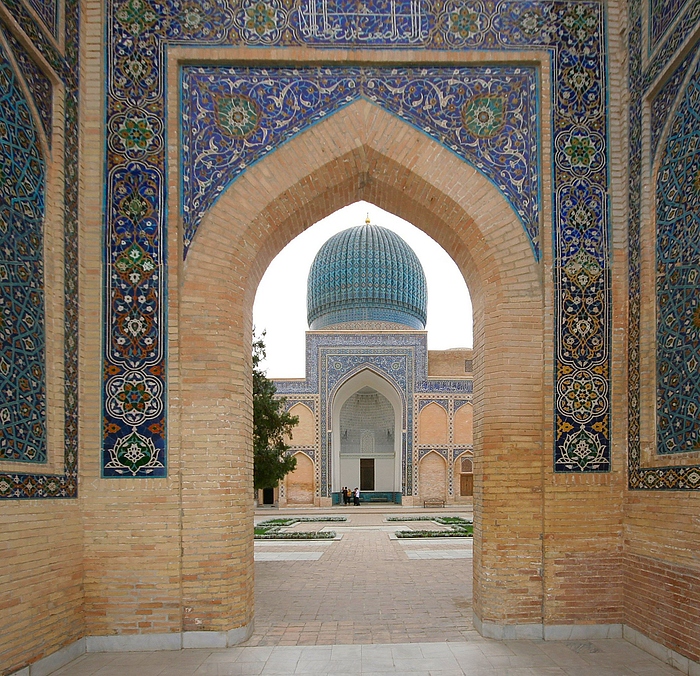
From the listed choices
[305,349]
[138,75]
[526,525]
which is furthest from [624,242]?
[305,349]

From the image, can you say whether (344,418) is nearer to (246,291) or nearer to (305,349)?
(305,349)

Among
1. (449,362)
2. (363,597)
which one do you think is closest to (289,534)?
(363,597)

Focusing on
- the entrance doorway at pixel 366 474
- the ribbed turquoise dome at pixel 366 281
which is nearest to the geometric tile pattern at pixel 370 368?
the ribbed turquoise dome at pixel 366 281

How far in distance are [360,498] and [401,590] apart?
58.5 ft

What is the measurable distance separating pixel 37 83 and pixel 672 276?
4361 millimetres

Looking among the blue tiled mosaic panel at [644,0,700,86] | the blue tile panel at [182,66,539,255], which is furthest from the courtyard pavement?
the blue tiled mosaic panel at [644,0,700,86]

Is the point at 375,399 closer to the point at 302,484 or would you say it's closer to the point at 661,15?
the point at 302,484

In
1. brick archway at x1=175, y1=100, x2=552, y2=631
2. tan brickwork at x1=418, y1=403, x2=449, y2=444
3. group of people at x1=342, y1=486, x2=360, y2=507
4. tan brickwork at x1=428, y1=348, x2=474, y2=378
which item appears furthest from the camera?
tan brickwork at x1=428, y1=348, x2=474, y2=378

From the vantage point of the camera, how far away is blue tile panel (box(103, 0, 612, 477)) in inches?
192

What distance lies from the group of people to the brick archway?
1806 cm

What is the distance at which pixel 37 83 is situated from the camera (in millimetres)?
4418

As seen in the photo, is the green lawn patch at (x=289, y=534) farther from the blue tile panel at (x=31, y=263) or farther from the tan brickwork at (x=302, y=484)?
the blue tile panel at (x=31, y=263)

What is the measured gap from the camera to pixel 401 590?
688 cm

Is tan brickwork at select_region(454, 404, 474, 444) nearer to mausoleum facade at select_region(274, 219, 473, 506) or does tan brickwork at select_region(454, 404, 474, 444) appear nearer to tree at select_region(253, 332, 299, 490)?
mausoleum facade at select_region(274, 219, 473, 506)
